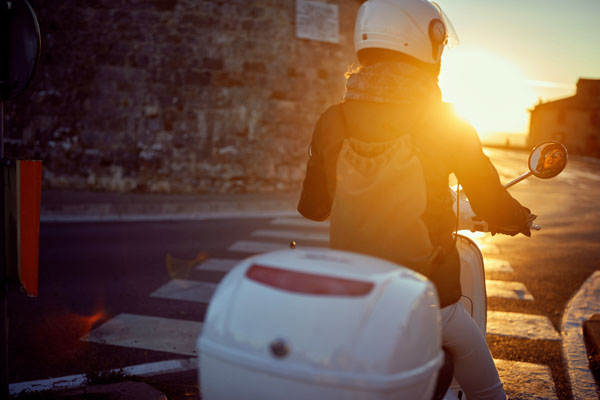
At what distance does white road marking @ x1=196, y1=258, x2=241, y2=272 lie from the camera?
6.34 metres

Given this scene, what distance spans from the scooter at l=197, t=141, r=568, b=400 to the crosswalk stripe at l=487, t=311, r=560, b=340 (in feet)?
11.1

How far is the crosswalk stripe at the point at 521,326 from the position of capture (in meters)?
4.47

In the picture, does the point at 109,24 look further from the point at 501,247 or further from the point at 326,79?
the point at 501,247

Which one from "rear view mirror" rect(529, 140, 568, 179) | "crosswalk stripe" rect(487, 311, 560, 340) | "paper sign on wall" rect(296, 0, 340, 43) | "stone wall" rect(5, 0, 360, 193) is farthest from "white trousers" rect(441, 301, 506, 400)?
"paper sign on wall" rect(296, 0, 340, 43)

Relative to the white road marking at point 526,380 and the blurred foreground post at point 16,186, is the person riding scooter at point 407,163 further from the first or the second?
the white road marking at point 526,380

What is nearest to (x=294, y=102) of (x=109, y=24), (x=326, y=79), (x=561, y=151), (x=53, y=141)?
(x=326, y=79)

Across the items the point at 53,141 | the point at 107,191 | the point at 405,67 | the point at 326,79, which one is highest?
the point at 326,79

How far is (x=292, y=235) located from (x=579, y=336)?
468 cm

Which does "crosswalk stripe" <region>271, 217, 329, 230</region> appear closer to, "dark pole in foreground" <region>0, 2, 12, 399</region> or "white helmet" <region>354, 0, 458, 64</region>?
"dark pole in foreground" <region>0, 2, 12, 399</region>

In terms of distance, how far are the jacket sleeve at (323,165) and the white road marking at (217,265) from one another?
4.30m

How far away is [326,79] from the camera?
48.3 feet

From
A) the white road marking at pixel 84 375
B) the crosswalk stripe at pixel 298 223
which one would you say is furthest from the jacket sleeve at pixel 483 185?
the crosswalk stripe at pixel 298 223

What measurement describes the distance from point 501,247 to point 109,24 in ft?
Result: 35.5

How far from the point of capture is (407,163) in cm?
173
